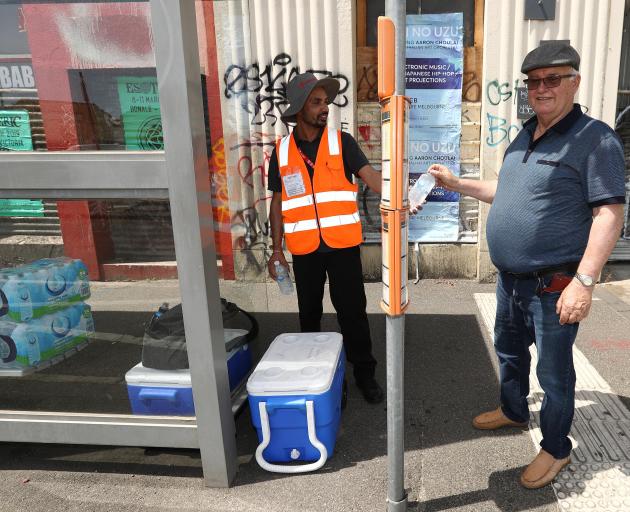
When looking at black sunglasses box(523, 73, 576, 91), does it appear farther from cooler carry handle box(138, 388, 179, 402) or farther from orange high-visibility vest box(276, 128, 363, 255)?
cooler carry handle box(138, 388, 179, 402)

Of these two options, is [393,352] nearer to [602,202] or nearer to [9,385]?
[602,202]

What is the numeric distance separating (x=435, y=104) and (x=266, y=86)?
5.90 feet

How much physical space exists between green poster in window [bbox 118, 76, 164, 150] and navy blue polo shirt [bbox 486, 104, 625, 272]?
5.35 feet

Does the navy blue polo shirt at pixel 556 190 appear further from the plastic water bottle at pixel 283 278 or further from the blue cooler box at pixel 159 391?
the blue cooler box at pixel 159 391

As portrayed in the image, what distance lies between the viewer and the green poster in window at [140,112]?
2217 millimetres

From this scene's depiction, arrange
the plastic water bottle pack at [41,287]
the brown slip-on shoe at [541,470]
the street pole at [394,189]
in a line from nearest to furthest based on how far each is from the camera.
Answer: the street pole at [394,189] → the brown slip-on shoe at [541,470] → the plastic water bottle pack at [41,287]

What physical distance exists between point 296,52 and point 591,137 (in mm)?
3753

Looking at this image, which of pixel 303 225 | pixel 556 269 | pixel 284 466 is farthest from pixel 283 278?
pixel 556 269

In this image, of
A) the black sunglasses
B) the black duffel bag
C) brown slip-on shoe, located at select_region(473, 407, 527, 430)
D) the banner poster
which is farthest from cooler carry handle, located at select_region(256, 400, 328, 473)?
the banner poster

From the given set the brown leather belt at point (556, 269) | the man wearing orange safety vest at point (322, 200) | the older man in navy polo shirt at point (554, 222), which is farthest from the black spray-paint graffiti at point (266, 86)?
the brown leather belt at point (556, 269)

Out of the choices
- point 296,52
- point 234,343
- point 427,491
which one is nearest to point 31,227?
point 234,343

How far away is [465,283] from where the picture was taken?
18.4 feet

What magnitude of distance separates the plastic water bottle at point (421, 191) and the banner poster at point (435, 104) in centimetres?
298

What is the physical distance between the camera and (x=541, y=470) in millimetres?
2467
